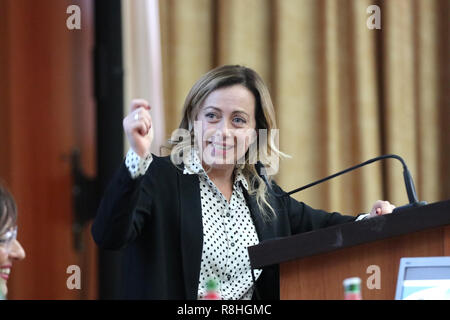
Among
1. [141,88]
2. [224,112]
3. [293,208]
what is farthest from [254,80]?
[141,88]

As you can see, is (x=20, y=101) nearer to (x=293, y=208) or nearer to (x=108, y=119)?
(x=108, y=119)

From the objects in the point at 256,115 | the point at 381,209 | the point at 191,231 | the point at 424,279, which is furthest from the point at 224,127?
the point at 424,279

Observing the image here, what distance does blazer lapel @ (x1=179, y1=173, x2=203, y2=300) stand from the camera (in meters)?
1.78

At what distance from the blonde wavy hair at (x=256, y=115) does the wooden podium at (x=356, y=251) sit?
0.51 m

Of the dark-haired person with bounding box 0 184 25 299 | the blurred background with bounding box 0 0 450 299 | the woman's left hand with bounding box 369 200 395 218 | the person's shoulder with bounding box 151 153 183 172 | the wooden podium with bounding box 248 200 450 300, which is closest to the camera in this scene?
the dark-haired person with bounding box 0 184 25 299

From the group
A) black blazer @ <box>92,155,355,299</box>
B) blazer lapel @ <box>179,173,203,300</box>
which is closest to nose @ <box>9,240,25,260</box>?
black blazer @ <box>92,155,355,299</box>

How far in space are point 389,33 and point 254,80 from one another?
1.17 metres

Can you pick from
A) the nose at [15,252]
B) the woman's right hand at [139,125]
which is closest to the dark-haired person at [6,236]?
the nose at [15,252]

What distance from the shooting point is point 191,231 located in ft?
5.99

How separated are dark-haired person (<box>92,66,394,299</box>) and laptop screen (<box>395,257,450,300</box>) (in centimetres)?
44

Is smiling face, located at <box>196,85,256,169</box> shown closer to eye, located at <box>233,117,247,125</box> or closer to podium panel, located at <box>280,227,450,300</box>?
eye, located at <box>233,117,247,125</box>

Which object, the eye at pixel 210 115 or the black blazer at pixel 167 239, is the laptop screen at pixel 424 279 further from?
the eye at pixel 210 115

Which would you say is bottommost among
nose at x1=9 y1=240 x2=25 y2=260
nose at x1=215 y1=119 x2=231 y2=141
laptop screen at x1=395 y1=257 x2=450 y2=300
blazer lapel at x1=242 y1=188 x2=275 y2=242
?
→ laptop screen at x1=395 y1=257 x2=450 y2=300

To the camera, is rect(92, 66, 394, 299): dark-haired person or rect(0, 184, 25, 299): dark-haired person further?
rect(92, 66, 394, 299): dark-haired person
